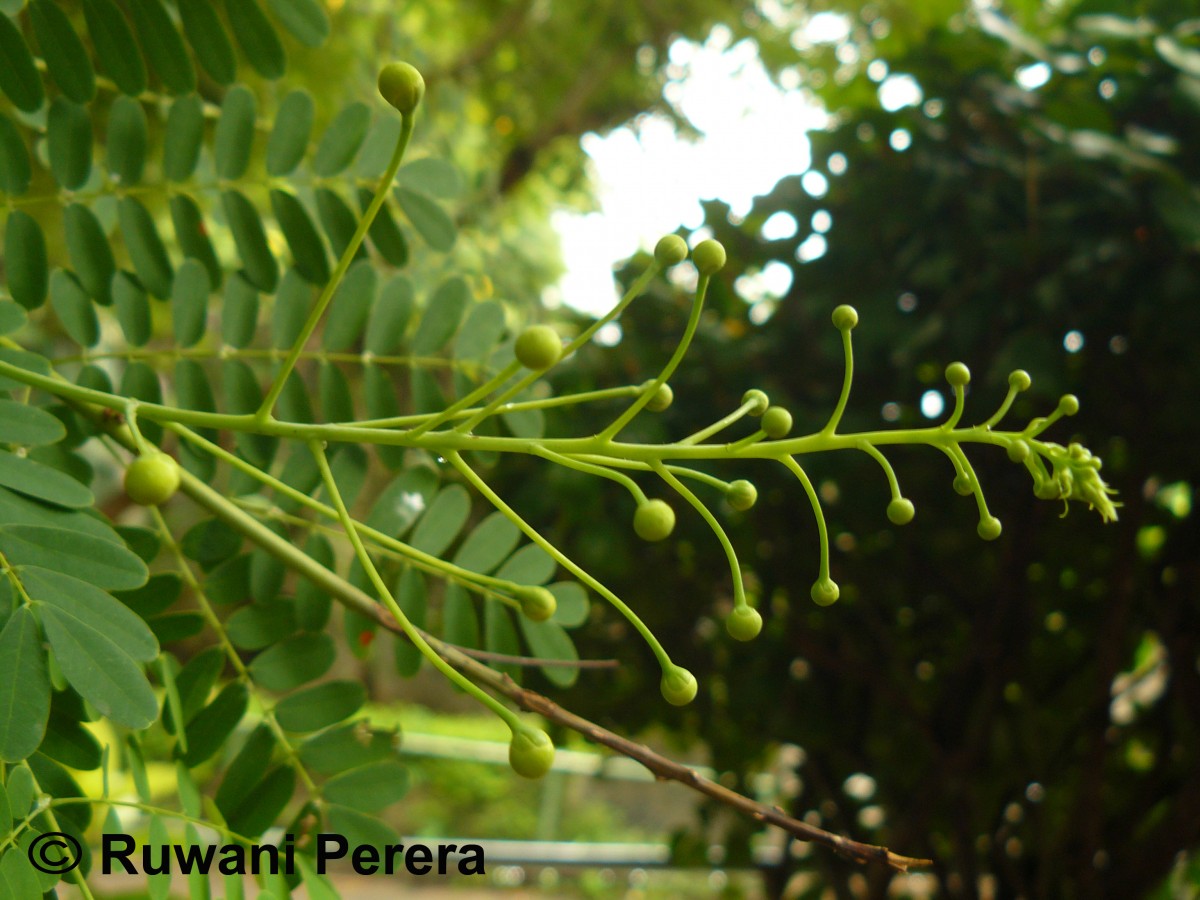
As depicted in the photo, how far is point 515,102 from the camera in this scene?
5.80m

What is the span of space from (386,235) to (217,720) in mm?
508

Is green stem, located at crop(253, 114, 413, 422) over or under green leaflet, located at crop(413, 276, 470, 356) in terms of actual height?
over

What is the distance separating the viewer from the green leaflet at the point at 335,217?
102cm

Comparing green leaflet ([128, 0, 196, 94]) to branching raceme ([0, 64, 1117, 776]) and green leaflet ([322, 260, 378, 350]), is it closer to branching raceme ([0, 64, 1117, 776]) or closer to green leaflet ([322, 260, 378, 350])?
green leaflet ([322, 260, 378, 350])

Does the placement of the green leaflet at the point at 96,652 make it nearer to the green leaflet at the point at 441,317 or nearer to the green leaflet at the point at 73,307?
the green leaflet at the point at 73,307

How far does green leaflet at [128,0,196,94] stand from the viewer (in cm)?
91

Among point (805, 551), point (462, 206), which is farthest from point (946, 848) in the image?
point (462, 206)

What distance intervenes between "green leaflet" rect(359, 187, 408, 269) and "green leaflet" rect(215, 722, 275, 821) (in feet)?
1.64

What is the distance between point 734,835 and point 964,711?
63 centimetres

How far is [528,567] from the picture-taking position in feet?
3.38

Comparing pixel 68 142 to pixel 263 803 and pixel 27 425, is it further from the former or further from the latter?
pixel 263 803

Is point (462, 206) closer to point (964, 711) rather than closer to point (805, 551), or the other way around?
point (805, 551)

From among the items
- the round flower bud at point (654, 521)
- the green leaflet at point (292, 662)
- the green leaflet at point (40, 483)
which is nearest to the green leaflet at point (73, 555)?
the green leaflet at point (40, 483)

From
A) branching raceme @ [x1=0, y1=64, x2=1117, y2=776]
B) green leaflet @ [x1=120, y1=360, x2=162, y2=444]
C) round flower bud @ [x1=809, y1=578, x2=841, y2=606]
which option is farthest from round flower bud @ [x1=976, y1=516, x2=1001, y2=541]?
green leaflet @ [x1=120, y1=360, x2=162, y2=444]
